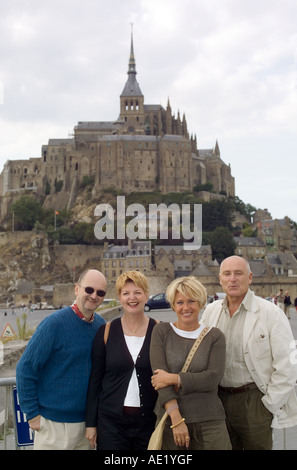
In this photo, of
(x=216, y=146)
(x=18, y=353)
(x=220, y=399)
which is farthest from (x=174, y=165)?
(x=220, y=399)

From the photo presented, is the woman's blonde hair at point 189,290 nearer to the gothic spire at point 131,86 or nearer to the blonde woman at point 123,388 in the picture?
the blonde woman at point 123,388

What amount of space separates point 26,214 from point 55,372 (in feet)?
278

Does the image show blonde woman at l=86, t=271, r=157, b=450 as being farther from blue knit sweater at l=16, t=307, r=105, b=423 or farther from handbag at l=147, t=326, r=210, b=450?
handbag at l=147, t=326, r=210, b=450

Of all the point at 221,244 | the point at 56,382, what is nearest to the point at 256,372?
the point at 56,382

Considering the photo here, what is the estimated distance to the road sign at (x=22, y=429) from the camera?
5.59m

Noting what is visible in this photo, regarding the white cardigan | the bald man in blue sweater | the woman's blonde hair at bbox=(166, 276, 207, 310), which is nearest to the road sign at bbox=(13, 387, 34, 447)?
the bald man in blue sweater

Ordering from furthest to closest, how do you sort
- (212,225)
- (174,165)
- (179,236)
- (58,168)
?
1. (58,168)
2. (174,165)
3. (212,225)
4. (179,236)

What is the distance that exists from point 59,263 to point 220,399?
75461 mm

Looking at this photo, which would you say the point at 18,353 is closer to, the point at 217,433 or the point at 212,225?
the point at 217,433

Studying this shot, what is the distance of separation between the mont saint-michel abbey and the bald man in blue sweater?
84921 millimetres

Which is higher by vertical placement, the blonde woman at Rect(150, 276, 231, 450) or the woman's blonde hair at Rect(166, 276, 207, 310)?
the woman's blonde hair at Rect(166, 276, 207, 310)

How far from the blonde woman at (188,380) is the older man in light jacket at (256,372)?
387 millimetres

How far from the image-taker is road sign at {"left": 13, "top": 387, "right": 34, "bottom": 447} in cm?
559

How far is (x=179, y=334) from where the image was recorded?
15.8 feet
